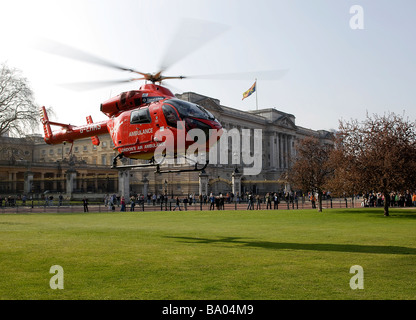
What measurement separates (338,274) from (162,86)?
33.6 feet

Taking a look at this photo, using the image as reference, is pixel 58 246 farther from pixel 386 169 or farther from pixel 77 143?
pixel 77 143

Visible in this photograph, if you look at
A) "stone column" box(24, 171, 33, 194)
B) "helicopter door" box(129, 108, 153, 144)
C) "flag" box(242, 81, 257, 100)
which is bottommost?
"stone column" box(24, 171, 33, 194)

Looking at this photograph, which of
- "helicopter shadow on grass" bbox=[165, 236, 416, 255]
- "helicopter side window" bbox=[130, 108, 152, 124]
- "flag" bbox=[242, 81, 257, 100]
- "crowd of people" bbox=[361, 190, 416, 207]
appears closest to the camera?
"helicopter shadow on grass" bbox=[165, 236, 416, 255]

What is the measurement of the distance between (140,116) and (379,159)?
19.1 meters

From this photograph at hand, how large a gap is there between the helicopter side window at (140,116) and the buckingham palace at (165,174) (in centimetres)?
3024

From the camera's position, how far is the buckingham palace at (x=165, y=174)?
174 ft

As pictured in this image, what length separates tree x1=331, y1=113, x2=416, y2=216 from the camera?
28938mm

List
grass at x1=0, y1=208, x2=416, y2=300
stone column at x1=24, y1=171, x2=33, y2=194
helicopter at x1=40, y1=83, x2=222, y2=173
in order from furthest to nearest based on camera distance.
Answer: stone column at x1=24, y1=171, x2=33, y2=194
helicopter at x1=40, y1=83, x2=222, y2=173
grass at x1=0, y1=208, x2=416, y2=300

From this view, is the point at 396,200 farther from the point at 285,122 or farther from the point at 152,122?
the point at 285,122

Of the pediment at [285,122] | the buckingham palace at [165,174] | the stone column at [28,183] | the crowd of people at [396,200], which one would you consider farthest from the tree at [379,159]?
the pediment at [285,122]

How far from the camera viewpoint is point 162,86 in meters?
17.1

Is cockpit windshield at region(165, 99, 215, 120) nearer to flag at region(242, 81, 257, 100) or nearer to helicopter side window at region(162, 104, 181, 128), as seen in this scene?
helicopter side window at region(162, 104, 181, 128)

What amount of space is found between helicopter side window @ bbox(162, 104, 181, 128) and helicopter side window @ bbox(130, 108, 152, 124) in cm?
87

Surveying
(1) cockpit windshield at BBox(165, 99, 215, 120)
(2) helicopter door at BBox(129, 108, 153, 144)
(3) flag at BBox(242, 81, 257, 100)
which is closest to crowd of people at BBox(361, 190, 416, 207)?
(1) cockpit windshield at BBox(165, 99, 215, 120)
